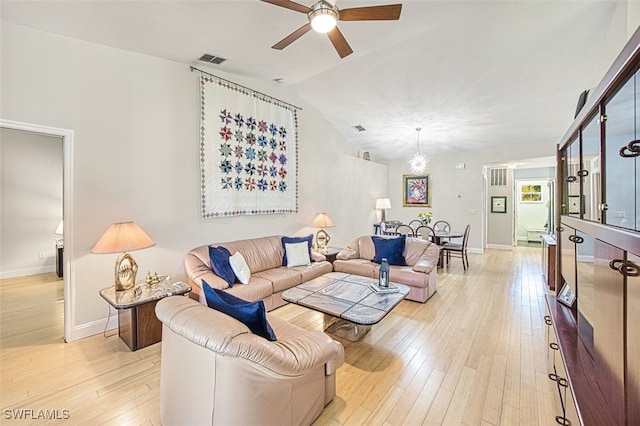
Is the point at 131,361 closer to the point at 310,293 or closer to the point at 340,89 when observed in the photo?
the point at 310,293

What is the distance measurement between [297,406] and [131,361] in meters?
1.86

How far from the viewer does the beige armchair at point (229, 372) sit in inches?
52.4

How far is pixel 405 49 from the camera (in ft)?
12.1

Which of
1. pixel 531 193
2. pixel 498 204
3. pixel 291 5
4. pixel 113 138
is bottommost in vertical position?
pixel 498 204

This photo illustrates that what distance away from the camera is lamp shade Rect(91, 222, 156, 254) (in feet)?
8.95

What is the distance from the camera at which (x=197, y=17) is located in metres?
2.66

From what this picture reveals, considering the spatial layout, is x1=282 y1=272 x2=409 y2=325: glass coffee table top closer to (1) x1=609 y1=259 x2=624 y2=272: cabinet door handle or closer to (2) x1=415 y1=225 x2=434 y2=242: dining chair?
(1) x1=609 y1=259 x2=624 y2=272: cabinet door handle

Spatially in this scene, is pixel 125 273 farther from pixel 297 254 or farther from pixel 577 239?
pixel 577 239

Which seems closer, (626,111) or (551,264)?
(626,111)

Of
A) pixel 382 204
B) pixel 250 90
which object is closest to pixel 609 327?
pixel 250 90

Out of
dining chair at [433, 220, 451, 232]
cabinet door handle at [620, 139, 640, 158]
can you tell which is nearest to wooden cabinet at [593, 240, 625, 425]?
cabinet door handle at [620, 139, 640, 158]

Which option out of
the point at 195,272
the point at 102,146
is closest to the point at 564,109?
the point at 195,272

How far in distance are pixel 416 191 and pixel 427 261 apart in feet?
15.2

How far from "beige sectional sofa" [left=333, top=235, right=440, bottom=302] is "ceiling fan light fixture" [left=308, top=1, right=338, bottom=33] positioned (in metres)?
3.25
